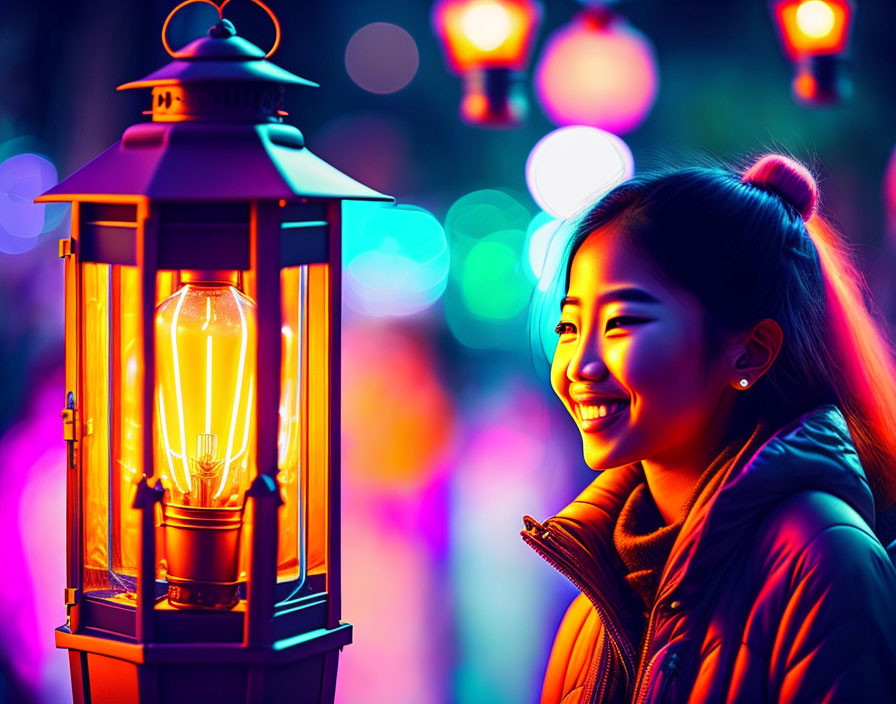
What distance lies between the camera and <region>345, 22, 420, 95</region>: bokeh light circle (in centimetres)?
804

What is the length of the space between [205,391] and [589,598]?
1.84ft

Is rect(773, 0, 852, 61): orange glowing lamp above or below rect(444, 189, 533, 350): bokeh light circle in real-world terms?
above

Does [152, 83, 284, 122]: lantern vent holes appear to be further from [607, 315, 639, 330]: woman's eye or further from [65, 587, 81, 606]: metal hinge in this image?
[65, 587, 81, 606]: metal hinge

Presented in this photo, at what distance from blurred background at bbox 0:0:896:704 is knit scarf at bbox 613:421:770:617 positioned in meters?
0.31

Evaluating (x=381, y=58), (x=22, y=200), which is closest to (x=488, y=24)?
(x=22, y=200)

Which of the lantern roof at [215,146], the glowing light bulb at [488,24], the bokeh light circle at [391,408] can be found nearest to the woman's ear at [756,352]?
the lantern roof at [215,146]

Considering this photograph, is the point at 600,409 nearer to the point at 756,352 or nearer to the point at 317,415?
the point at 756,352

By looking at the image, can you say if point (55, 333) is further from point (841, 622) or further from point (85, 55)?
point (841, 622)

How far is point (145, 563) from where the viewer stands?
4.92ft

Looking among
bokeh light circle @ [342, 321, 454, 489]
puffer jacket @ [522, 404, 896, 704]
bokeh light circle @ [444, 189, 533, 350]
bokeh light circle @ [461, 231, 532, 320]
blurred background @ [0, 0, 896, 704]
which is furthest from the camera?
bokeh light circle @ [461, 231, 532, 320]

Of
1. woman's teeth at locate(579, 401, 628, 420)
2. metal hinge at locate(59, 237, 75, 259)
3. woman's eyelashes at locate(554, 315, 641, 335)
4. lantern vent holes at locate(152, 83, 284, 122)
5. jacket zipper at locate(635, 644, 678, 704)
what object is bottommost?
jacket zipper at locate(635, 644, 678, 704)

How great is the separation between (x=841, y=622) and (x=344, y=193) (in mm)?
781

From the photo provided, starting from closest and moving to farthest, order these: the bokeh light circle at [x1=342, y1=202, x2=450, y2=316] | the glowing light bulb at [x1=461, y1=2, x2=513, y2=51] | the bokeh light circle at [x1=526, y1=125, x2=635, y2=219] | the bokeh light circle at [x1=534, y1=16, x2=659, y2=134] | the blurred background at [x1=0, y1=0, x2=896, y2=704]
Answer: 1. the blurred background at [x1=0, y1=0, x2=896, y2=704]
2. the glowing light bulb at [x1=461, y1=2, x2=513, y2=51]
3. the bokeh light circle at [x1=534, y1=16, x2=659, y2=134]
4. the bokeh light circle at [x1=526, y1=125, x2=635, y2=219]
5. the bokeh light circle at [x1=342, y1=202, x2=450, y2=316]

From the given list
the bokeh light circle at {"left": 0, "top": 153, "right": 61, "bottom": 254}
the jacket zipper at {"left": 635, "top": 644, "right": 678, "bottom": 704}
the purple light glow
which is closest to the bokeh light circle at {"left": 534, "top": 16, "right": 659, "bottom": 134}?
the bokeh light circle at {"left": 0, "top": 153, "right": 61, "bottom": 254}
